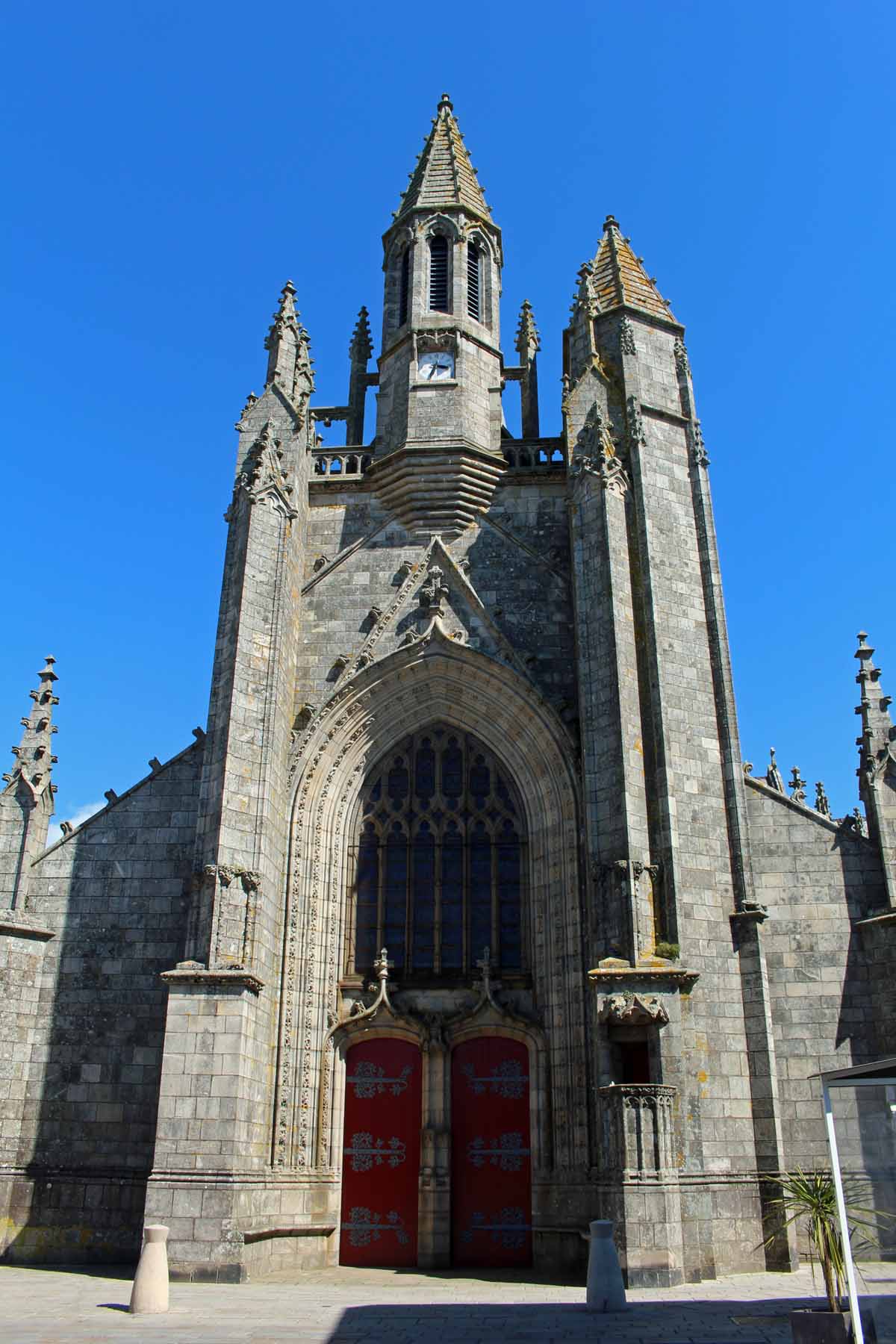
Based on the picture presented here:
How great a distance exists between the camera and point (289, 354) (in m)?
19.5

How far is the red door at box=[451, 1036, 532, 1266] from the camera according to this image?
14.7m

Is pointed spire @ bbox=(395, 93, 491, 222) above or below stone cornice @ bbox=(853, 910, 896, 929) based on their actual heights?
above

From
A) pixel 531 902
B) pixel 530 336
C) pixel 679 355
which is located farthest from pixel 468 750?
pixel 530 336

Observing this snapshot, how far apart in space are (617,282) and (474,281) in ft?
10.8

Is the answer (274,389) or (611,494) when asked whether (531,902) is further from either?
(274,389)

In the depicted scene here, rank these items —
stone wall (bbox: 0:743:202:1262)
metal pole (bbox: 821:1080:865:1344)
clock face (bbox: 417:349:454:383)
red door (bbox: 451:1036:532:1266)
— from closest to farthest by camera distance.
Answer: metal pole (bbox: 821:1080:865:1344) → stone wall (bbox: 0:743:202:1262) → red door (bbox: 451:1036:532:1266) → clock face (bbox: 417:349:454:383)

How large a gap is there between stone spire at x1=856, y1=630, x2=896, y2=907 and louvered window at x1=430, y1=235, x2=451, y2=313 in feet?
33.6

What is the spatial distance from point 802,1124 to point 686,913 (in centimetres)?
294

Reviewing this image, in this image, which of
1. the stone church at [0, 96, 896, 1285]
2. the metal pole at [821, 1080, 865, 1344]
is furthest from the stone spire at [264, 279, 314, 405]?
the metal pole at [821, 1080, 865, 1344]

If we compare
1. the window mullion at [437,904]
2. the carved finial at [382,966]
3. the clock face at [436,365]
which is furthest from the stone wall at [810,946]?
the clock face at [436,365]

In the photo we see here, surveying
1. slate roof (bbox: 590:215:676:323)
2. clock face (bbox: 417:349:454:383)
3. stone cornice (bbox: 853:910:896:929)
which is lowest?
stone cornice (bbox: 853:910:896:929)

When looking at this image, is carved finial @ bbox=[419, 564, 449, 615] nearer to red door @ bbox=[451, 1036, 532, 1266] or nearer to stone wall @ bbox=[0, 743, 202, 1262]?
stone wall @ bbox=[0, 743, 202, 1262]

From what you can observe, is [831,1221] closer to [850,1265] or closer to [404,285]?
[850,1265]

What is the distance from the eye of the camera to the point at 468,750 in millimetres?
17406
